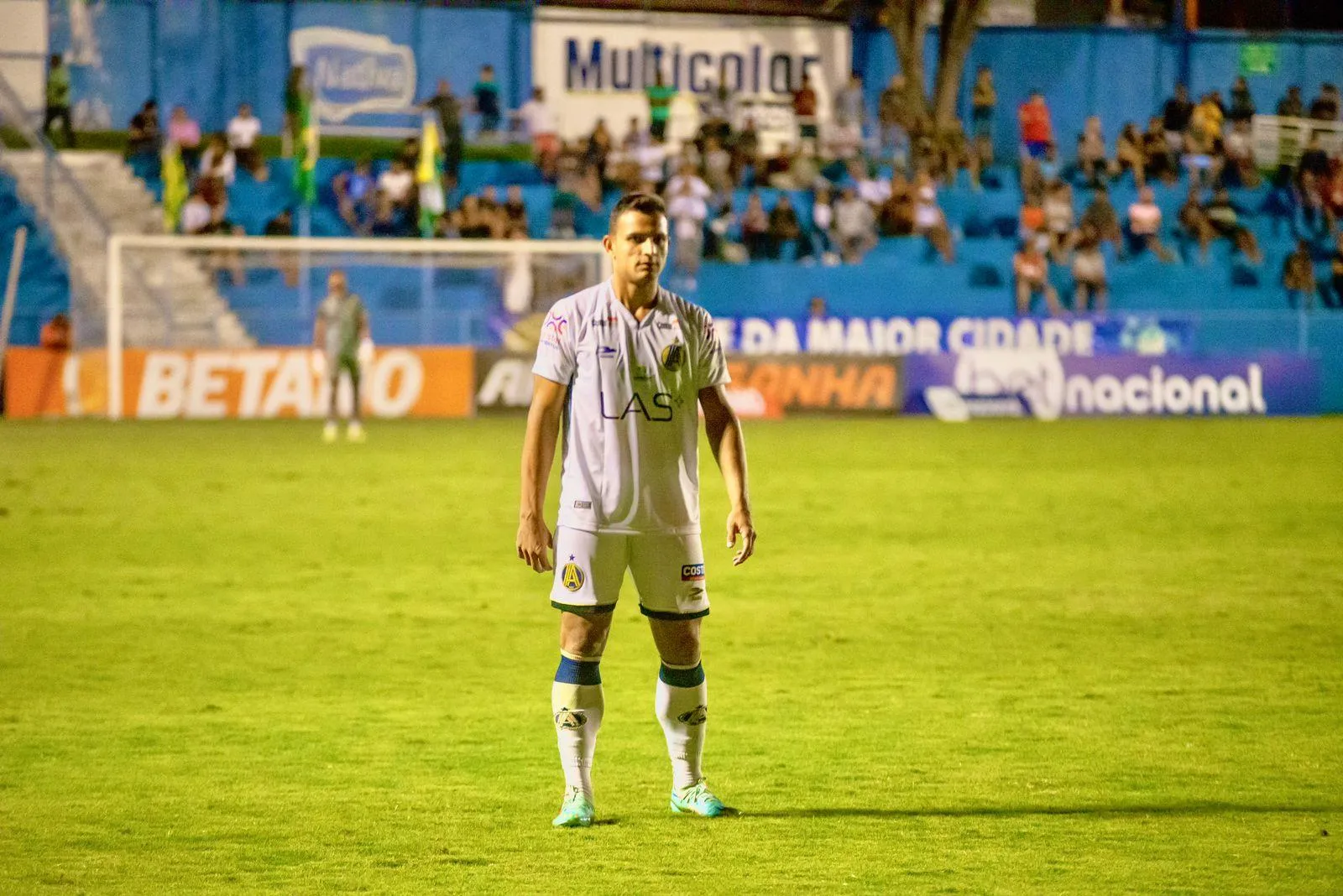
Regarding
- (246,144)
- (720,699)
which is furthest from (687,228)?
(720,699)

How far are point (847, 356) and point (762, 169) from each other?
599 cm

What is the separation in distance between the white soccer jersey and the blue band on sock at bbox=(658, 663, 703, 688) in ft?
1.59

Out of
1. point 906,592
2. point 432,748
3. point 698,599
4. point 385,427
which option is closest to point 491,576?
point 906,592

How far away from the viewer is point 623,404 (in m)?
5.96

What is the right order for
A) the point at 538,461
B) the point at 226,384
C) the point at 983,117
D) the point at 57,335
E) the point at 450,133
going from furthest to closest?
the point at 983,117, the point at 450,133, the point at 57,335, the point at 226,384, the point at 538,461

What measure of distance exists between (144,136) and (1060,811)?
96.3 feet

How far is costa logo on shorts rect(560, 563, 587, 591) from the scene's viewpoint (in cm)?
595

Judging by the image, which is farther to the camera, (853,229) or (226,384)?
(853,229)

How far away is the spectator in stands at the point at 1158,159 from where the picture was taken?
3659cm

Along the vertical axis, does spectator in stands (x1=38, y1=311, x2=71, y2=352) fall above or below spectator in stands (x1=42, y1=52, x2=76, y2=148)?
below

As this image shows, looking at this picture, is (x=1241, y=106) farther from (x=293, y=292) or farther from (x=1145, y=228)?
(x=293, y=292)

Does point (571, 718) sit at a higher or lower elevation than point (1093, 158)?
lower

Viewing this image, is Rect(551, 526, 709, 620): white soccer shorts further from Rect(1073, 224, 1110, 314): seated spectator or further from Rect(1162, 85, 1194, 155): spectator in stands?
Rect(1162, 85, 1194, 155): spectator in stands

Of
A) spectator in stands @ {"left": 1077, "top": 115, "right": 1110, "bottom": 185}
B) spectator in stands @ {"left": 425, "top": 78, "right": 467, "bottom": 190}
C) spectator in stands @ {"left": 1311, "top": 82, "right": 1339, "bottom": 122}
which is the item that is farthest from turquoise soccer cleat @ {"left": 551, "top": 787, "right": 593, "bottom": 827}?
spectator in stands @ {"left": 1311, "top": 82, "right": 1339, "bottom": 122}
